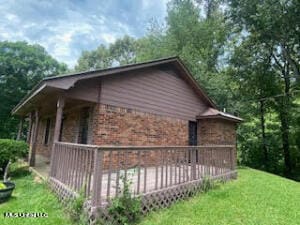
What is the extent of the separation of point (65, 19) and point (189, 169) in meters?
16.3

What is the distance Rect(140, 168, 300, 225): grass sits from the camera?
486 centimetres

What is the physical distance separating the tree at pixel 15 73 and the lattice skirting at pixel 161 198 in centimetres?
2334

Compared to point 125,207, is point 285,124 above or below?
above

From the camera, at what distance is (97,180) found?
4.20 metres

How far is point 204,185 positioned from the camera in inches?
269

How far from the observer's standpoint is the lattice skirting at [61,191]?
4.91m

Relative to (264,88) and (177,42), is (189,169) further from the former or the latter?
(177,42)

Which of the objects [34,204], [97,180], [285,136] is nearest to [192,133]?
[34,204]

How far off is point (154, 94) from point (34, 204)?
6380 mm

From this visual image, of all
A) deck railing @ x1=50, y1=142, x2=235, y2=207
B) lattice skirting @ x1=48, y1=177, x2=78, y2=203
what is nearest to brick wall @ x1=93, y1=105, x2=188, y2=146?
deck railing @ x1=50, y1=142, x2=235, y2=207

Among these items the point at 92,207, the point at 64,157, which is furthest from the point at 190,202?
the point at 64,157

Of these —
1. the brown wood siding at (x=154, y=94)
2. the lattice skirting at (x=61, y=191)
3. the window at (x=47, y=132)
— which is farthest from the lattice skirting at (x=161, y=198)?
the window at (x=47, y=132)

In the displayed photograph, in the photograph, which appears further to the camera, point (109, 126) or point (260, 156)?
point (260, 156)

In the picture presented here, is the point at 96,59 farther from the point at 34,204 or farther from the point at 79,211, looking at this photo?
the point at 79,211
